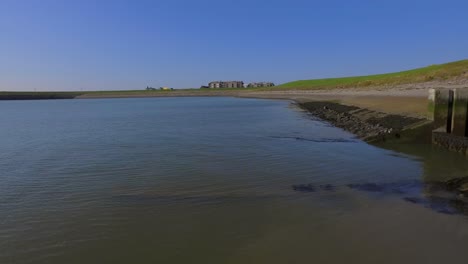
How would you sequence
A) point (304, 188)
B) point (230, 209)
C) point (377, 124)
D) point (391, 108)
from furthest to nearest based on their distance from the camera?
point (391, 108)
point (377, 124)
point (304, 188)
point (230, 209)

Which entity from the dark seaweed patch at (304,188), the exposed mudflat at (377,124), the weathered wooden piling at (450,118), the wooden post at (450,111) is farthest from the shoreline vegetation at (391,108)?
the dark seaweed patch at (304,188)

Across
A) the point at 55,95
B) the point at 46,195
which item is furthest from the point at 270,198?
the point at 55,95

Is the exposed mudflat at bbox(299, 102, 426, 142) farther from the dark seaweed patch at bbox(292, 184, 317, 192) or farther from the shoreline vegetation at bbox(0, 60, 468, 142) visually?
the dark seaweed patch at bbox(292, 184, 317, 192)

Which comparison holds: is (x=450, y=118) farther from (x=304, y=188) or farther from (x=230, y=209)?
(x=230, y=209)

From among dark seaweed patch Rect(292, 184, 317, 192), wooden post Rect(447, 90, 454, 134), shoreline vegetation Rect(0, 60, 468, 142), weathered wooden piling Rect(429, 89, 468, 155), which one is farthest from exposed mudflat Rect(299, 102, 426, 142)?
dark seaweed patch Rect(292, 184, 317, 192)

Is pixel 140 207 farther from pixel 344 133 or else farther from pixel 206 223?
pixel 344 133

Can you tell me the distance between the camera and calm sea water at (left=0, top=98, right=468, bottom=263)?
17.6 ft

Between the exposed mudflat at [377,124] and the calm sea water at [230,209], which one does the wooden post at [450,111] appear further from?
the exposed mudflat at [377,124]

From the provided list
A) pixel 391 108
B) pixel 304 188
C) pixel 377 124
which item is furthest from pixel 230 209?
pixel 391 108

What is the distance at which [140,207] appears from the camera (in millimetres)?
7543

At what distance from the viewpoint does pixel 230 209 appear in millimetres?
7289

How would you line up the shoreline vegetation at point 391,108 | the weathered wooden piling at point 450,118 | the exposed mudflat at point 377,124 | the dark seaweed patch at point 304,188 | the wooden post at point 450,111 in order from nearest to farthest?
the dark seaweed patch at point 304,188 < the weathered wooden piling at point 450,118 < the wooden post at point 450,111 < the exposed mudflat at point 377,124 < the shoreline vegetation at point 391,108

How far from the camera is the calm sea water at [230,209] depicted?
537 cm

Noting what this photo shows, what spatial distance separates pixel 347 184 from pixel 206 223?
407 centimetres
